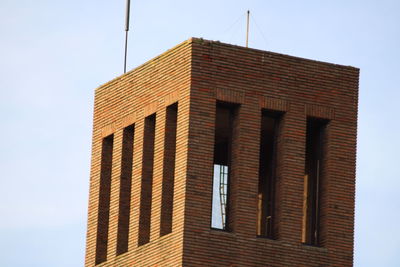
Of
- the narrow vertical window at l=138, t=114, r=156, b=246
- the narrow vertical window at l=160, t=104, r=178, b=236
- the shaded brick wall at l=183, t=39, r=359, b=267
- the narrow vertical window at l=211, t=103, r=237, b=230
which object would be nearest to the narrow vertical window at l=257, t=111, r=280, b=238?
the shaded brick wall at l=183, t=39, r=359, b=267

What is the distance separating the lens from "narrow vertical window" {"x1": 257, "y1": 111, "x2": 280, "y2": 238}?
84375mm

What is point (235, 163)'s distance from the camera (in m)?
83.5

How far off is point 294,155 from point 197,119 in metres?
3.52

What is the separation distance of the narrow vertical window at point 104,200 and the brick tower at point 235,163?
98cm

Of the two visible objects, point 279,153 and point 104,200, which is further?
point 104,200

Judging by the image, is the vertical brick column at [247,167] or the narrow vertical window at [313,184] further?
the narrow vertical window at [313,184]

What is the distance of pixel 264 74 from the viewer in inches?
3327

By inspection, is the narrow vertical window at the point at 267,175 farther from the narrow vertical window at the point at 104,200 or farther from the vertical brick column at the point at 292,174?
the narrow vertical window at the point at 104,200

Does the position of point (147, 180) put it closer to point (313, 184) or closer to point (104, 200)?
point (104, 200)

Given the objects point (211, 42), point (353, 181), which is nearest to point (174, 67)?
point (211, 42)

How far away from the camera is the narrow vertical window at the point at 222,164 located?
8319 cm

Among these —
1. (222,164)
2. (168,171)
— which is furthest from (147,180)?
(222,164)

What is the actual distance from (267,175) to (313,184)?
1.92 metres

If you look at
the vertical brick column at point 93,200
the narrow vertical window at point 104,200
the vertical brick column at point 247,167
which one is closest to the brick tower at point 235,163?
the vertical brick column at point 247,167
